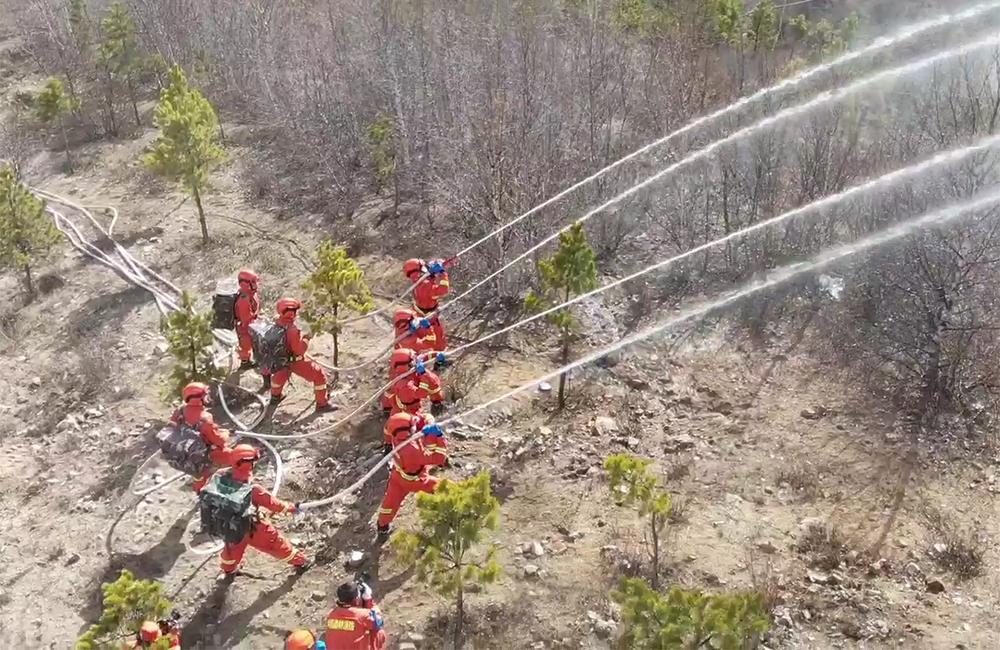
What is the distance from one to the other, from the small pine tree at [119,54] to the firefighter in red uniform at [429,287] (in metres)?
15.4

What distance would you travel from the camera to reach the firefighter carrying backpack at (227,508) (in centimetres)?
816

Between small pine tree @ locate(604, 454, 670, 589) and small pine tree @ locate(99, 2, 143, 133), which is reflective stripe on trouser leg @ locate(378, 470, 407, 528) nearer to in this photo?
small pine tree @ locate(604, 454, 670, 589)

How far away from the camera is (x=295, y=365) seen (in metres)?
11.1

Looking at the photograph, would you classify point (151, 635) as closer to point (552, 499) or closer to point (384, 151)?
point (552, 499)

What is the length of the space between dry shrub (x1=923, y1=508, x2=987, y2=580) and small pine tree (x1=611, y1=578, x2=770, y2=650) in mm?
3218

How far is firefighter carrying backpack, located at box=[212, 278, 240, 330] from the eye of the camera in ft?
38.3

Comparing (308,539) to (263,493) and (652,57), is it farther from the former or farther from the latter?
(652,57)

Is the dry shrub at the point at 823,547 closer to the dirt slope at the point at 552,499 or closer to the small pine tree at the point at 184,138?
the dirt slope at the point at 552,499

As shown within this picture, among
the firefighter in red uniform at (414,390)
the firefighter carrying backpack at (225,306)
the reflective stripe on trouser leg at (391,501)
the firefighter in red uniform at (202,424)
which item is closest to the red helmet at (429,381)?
the firefighter in red uniform at (414,390)

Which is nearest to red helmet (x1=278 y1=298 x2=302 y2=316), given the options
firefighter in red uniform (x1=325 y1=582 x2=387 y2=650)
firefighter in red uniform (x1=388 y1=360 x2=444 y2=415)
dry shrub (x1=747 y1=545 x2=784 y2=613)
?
firefighter in red uniform (x1=388 y1=360 x2=444 y2=415)

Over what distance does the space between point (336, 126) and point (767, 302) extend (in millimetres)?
10453

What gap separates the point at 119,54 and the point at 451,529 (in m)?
21.0

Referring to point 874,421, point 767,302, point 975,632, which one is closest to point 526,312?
point 767,302

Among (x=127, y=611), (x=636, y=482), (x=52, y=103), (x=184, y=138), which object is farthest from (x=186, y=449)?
(x=52, y=103)
